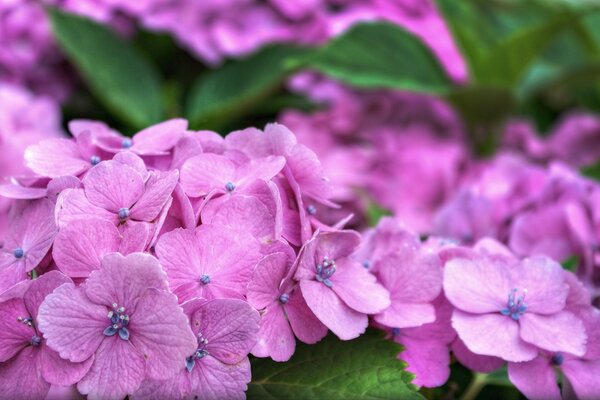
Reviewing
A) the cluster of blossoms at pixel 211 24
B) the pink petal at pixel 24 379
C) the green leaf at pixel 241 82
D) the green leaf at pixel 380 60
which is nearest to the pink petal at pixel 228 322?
the pink petal at pixel 24 379

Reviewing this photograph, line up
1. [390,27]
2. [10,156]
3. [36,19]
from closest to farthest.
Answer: [10,156] < [390,27] < [36,19]

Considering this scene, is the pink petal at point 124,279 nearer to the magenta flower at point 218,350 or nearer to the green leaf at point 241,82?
the magenta flower at point 218,350

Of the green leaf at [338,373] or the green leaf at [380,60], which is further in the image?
the green leaf at [380,60]

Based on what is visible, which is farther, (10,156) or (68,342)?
(10,156)

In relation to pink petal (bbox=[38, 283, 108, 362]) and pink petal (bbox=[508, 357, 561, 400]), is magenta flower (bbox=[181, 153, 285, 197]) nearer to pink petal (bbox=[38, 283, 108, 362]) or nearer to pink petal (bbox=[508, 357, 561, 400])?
pink petal (bbox=[38, 283, 108, 362])

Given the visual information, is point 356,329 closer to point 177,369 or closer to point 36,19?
point 177,369

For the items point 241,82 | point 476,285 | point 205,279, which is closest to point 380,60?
point 241,82

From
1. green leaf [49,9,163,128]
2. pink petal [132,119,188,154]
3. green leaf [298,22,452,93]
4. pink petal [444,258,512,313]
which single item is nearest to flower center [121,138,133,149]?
pink petal [132,119,188,154]

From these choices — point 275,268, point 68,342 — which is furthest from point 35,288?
point 275,268
